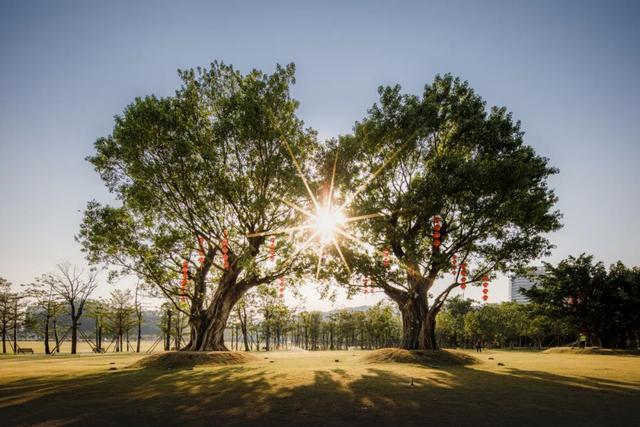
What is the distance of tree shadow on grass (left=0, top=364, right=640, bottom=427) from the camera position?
8664 mm

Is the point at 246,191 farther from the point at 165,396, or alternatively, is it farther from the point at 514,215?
the point at 514,215

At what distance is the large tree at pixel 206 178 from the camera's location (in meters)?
23.5

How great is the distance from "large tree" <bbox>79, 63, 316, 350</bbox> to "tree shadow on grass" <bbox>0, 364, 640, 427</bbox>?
11.3 metres

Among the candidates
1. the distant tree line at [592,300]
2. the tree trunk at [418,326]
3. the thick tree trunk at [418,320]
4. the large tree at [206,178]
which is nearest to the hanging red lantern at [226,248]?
the large tree at [206,178]

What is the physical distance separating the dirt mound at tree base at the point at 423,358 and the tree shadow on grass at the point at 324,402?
9.08 m

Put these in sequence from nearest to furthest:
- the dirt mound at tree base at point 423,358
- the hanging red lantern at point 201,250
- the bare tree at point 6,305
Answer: the dirt mound at tree base at point 423,358
the hanging red lantern at point 201,250
the bare tree at point 6,305

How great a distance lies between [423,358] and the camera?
973 inches

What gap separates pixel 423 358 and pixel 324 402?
16588 mm

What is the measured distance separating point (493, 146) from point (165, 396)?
26.0m

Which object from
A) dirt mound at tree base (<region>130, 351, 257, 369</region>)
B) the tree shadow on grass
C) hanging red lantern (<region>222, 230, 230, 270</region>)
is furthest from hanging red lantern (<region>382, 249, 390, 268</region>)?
dirt mound at tree base (<region>130, 351, 257, 369</region>)

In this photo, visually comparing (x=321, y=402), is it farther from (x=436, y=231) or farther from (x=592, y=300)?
(x=592, y=300)

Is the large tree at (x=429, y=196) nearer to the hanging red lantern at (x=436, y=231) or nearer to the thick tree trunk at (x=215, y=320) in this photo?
the hanging red lantern at (x=436, y=231)

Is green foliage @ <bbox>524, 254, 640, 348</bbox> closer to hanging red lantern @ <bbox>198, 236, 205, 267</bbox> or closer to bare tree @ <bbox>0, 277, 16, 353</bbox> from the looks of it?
hanging red lantern @ <bbox>198, 236, 205, 267</bbox>

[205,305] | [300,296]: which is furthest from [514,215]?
[205,305]
